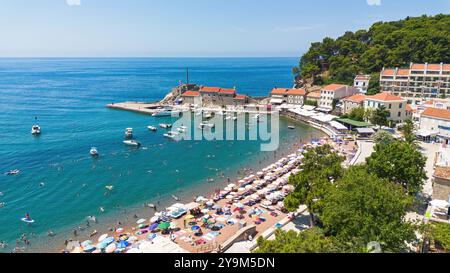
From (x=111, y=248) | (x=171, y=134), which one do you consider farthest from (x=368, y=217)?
(x=171, y=134)

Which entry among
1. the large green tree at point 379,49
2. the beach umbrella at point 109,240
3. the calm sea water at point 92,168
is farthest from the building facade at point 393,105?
the beach umbrella at point 109,240

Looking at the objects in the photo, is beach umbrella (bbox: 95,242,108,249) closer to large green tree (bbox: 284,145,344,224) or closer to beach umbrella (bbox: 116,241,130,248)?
beach umbrella (bbox: 116,241,130,248)

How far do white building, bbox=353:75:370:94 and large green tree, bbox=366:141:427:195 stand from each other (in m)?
43.8

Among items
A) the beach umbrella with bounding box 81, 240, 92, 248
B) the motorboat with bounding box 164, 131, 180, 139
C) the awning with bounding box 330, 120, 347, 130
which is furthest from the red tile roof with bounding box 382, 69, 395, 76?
the beach umbrella with bounding box 81, 240, 92, 248

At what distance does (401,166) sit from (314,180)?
7.12m

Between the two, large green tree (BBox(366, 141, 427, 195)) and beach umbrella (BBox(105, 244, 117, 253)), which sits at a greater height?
large green tree (BBox(366, 141, 427, 195))

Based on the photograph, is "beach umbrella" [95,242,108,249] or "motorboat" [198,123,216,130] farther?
"motorboat" [198,123,216,130]

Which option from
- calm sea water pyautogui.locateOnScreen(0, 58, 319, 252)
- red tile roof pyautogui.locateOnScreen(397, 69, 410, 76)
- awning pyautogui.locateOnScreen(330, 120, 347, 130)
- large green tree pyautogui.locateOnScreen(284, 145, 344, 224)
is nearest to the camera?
large green tree pyautogui.locateOnScreen(284, 145, 344, 224)

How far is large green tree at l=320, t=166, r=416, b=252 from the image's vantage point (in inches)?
582

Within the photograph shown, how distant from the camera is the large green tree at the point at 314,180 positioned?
2132 centimetres

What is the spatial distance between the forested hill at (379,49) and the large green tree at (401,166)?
146 feet

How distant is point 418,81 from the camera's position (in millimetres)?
58812

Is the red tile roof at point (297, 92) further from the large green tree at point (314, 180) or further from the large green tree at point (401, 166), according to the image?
the large green tree at point (314, 180)
